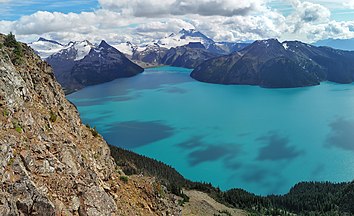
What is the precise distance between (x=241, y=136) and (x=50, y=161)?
94288 millimetres

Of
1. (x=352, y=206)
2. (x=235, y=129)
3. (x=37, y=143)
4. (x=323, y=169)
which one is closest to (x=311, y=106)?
(x=235, y=129)

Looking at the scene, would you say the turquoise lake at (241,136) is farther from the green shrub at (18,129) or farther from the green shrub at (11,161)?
the green shrub at (11,161)

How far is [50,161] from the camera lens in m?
16.5

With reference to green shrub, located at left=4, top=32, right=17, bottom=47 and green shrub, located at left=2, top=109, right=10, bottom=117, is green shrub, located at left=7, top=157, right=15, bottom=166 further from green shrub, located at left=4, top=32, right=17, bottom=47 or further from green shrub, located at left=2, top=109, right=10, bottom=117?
green shrub, located at left=4, top=32, right=17, bottom=47

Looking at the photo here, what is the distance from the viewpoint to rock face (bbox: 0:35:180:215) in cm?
1413

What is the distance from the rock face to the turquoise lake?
54451 millimetres

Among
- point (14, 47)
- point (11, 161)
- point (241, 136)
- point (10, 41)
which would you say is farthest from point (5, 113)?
point (241, 136)

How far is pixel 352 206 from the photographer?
188ft

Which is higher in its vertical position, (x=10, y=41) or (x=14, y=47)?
(x=10, y=41)

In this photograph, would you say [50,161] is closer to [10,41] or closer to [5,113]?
[5,113]

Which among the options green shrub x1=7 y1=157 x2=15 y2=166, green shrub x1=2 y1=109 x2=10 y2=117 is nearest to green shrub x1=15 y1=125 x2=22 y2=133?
green shrub x1=2 y1=109 x2=10 y2=117

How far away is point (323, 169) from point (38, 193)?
79.2m

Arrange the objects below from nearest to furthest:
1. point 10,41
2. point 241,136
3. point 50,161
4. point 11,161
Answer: point 11,161 < point 50,161 < point 10,41 < point 241,136

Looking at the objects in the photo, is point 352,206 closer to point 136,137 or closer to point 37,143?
point 37,143
